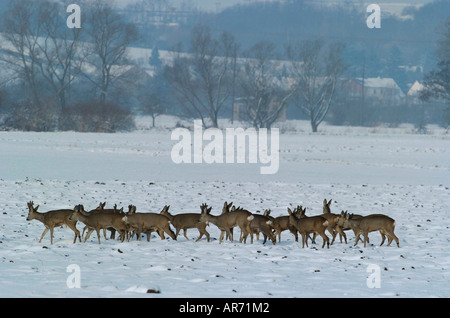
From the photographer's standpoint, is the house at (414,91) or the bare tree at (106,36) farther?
the house at (414,91)

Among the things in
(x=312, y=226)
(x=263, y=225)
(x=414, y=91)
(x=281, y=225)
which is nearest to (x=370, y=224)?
(x=312, y=226)

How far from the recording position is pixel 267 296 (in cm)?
970

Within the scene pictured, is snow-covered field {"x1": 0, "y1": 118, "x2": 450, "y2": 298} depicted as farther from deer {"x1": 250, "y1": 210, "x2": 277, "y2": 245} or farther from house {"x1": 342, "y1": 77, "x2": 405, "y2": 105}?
house {"x1": 342, "y1": 77, "x2": 405, "y2": 105}

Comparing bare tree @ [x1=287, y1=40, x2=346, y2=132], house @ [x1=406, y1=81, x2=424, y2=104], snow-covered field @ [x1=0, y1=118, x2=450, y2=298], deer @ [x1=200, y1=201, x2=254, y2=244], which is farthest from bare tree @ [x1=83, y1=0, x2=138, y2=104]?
house @ [x1=406, y1=81, x2=424, y2=104]

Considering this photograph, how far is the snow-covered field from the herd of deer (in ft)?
0.81

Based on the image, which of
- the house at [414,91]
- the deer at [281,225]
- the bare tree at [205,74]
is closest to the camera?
the deer at [281,225]

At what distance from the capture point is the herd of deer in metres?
13.2

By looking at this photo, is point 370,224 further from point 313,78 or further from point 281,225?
point 313,78

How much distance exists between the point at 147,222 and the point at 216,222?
128 cm

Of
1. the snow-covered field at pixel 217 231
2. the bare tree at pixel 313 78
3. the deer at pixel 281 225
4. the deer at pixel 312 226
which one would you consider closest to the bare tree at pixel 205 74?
the bare tree at pixel 313 78

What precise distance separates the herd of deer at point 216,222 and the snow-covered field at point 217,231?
0.81 ft

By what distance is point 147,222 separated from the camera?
13.3 m

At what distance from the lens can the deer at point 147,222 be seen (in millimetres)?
13148

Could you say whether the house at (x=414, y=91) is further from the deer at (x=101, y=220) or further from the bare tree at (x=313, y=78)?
the deer at (x=101, y=220)
